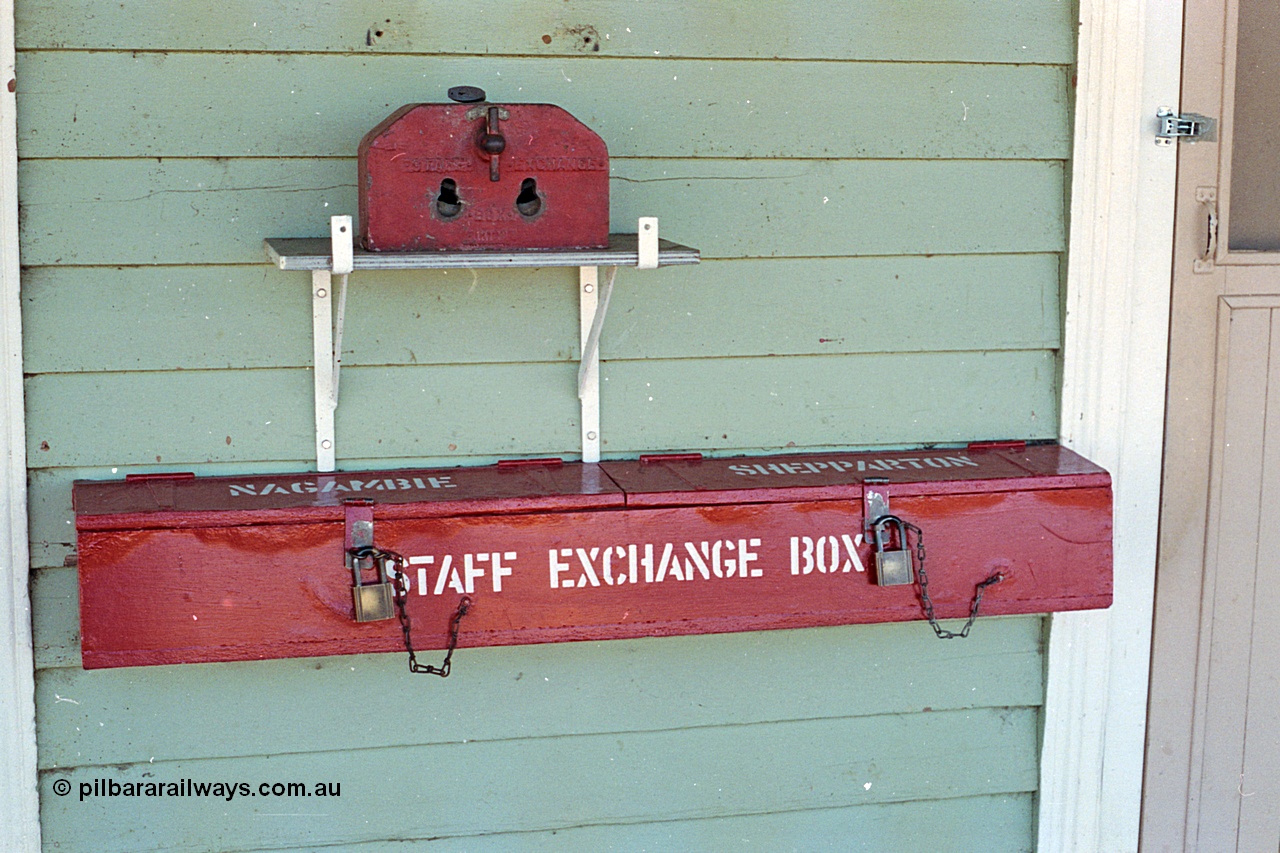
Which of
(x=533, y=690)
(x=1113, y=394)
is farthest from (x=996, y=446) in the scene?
(x=533, y=690)

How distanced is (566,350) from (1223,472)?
1199 mm

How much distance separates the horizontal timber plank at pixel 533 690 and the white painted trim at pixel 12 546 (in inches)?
1.3

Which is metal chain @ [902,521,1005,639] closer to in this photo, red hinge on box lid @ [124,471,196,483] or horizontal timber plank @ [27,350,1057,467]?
horizontal timber plank @ [27,350,1057,467]

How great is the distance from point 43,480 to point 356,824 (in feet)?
2.46

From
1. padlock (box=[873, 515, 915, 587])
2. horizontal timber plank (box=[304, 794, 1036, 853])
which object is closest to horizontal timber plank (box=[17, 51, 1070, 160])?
padlock (box=[873, 515, 915, 587])

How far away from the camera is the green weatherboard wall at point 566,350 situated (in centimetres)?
207

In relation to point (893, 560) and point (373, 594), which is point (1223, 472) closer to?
point (893, 560)

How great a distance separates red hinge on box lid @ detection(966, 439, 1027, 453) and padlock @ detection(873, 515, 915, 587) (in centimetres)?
31

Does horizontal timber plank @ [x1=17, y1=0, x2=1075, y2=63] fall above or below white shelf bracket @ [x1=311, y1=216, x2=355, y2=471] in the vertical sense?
above

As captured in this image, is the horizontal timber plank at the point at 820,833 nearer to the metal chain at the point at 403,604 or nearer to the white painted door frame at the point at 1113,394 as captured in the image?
the white painted door frame at the point at 1113,394

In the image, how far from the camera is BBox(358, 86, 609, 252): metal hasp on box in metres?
1.89

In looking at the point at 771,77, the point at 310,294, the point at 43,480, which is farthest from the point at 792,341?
the point at 43,480

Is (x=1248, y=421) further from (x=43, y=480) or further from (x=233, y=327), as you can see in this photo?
(x=43, y=480)

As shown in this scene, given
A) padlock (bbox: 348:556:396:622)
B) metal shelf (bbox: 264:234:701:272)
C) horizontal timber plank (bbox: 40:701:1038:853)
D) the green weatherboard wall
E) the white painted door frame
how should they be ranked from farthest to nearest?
the white painted door frame, horizontal timber plank (bbox: 40:701:1038:853), the green weatherboard wall, padlock (bbox: 348:556:396:622), metal shelf (bbox: 264:234:701:272)
